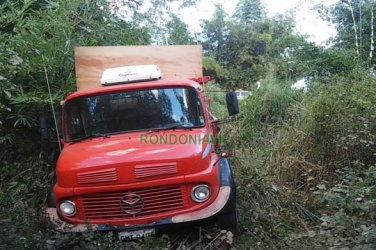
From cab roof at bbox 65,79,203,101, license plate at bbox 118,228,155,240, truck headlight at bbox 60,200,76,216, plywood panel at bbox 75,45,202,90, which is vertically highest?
plywood panel at bbox 75,45,202,90

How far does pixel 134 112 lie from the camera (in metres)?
5.21

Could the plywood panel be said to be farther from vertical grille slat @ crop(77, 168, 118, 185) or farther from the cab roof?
vertical grille slat @ crop(77, 168, 118, 185)

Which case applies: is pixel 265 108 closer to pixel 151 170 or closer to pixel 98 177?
pixel 151 170

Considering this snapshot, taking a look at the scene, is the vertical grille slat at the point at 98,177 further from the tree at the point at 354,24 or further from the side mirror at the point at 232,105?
the tree at the point at 354,24

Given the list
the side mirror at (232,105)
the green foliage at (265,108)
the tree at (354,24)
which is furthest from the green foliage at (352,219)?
the tree at (354,24)

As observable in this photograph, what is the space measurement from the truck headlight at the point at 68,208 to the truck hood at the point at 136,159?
19cm

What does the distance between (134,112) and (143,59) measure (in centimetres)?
150

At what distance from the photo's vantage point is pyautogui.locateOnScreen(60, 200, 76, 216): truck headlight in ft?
14.9

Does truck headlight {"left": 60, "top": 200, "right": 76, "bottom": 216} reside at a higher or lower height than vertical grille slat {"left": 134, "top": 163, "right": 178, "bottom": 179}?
lower

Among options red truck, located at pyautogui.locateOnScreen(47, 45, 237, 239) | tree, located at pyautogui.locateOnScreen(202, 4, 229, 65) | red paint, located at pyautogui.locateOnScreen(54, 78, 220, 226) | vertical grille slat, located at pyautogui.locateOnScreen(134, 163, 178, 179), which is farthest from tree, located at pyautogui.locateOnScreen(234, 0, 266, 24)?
vertical grille slat, located at pyautogui.locateOnScreen(134, 163, 178, 179)

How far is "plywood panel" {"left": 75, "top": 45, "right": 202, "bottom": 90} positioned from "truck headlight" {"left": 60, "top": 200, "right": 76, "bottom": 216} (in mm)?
2295

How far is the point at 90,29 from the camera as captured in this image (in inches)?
320

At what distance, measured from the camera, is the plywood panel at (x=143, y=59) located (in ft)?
20.8

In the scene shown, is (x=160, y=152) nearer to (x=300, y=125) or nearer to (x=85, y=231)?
(x=85, y=231)
